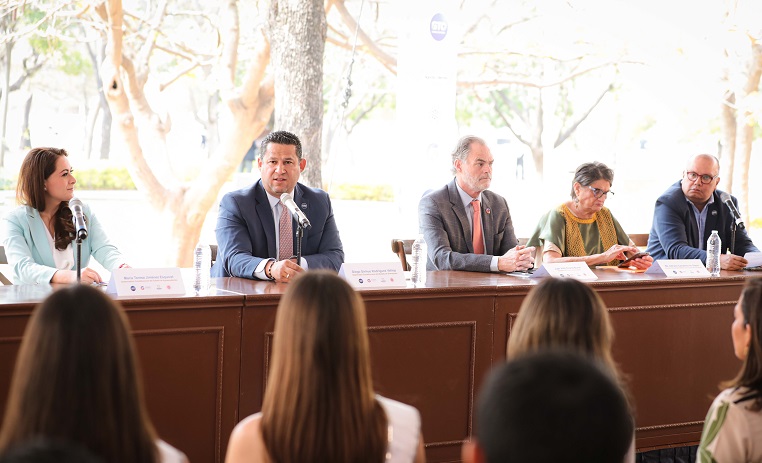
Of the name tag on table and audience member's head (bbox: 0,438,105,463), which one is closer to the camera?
audience member's head (bbox: 0,438,105,463)

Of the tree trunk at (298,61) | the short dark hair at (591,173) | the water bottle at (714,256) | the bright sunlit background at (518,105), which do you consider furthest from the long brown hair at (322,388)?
the bright sunlit background at (518,105)

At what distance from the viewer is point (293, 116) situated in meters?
6.44

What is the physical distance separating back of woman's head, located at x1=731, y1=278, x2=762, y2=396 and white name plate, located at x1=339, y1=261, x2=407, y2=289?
1.64 m

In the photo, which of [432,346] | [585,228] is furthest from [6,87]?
[432,346]

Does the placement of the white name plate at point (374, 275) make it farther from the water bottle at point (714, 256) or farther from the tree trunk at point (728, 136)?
the tree trunk at point (728, 136)

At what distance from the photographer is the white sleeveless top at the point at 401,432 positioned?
174cm

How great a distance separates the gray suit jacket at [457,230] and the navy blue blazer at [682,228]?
951 millimetres

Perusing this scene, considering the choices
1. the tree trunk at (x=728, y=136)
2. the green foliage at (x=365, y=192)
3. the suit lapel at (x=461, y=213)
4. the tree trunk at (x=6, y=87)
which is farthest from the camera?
the green foliage at (x=365, y=192)

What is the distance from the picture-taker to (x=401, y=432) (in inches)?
69.4

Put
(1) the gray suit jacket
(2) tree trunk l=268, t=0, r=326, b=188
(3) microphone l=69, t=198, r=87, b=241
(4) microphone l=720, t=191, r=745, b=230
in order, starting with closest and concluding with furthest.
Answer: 1. (3) microphone l=69, t=198, r=87, b=241
2. (1) the gray suit jacket
3. (4) microphone l=720, t=191, r=745, b=230
4. (2) tree trunk l=268, t=0, r=326, b=188

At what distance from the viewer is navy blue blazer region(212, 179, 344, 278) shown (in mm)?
3709

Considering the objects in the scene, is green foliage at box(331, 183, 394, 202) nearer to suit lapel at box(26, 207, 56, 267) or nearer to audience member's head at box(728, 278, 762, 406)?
suit lapel at box(26, 207, 56, 267)

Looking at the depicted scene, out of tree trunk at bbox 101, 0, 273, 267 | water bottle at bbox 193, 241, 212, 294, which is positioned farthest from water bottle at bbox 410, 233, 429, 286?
tree trunk at bbox 101, 0, 273, 267

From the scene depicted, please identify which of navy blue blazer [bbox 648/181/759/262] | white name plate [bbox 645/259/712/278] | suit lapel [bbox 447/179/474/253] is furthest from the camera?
navy blue blazer [bbox 648/181/759/262]
